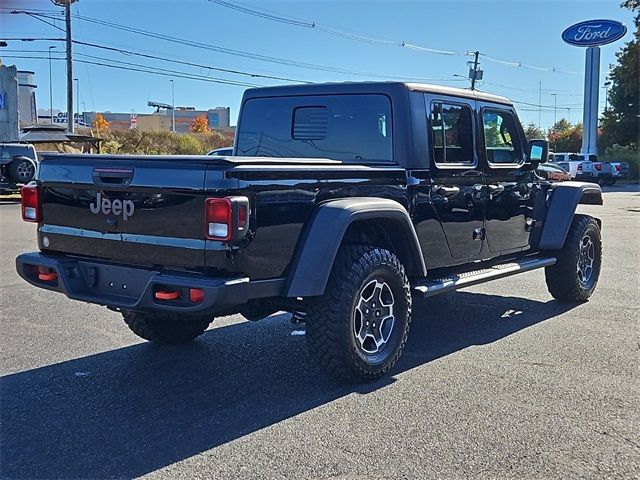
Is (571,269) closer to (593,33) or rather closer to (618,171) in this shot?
(618,171)

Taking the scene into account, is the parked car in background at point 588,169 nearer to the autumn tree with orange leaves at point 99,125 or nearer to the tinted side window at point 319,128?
the tinted side window at point 319,128

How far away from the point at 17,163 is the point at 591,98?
1455 inches

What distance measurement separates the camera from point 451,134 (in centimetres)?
584

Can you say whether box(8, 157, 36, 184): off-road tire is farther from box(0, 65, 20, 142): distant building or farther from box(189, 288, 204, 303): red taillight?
box(189, 288, 204, 303): red taillight

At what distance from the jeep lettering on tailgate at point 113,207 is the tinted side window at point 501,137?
332 cm

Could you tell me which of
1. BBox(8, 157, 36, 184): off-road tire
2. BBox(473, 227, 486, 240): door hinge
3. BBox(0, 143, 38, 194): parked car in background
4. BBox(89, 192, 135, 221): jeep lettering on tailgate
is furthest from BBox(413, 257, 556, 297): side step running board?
BBox(8, 157, 36, 184): off-road tire

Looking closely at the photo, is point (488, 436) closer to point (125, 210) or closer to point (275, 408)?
point (275, 408)

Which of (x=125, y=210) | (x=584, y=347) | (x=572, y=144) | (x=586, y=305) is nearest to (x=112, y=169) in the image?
(x=125, y=210)

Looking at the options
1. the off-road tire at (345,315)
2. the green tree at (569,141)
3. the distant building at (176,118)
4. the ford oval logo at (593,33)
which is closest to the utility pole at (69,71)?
the off-road tire at (345,315)

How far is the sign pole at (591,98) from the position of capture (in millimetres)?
45344

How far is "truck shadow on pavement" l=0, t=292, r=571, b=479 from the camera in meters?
3.64

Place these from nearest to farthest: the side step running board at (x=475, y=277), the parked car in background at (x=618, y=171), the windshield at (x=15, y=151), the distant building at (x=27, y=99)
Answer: the side step running board at (x=475, y=277), the windshield at (x=15, y=151), the parked car in background at (x=618, y=171), the distant building at (x=27, y=99)

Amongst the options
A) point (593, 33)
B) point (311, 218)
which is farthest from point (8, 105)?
point (593, 33)

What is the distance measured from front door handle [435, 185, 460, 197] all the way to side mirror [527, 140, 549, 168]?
57.5 inches
